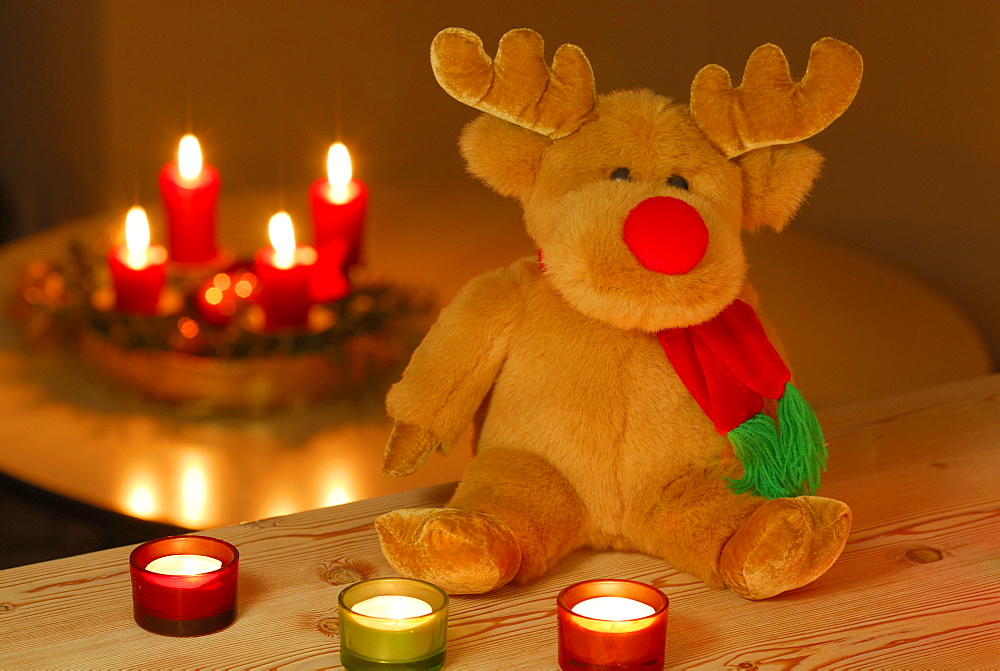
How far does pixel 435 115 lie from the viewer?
304 centimetres

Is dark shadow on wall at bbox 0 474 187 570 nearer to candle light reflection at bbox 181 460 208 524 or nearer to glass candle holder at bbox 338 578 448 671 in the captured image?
candle light reflection at bbox 181 460 208 524

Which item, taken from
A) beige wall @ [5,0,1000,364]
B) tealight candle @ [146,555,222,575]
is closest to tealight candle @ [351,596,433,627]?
tealight candle @ [146,555,222,575]

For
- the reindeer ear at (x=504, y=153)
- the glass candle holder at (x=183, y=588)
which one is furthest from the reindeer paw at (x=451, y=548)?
the reindeer ear at (x=504, y=153)

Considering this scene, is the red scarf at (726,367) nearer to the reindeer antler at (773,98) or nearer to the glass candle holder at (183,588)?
the reindeer antler at (773,98)

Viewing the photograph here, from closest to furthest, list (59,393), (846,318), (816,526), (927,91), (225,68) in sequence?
(816,526)
(59,393)
(846,318)
(927,91)
(225,68)

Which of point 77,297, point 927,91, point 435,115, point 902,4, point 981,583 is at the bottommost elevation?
point 981,583

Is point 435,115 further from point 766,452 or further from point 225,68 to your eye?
point 766,452

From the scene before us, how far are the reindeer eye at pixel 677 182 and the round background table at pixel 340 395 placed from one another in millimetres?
446

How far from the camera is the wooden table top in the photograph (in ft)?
2.42

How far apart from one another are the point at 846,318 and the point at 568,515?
3.06ft

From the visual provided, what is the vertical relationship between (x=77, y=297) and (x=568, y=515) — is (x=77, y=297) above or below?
above

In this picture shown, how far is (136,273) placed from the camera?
4.64 ft

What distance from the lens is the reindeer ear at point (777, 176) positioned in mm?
832

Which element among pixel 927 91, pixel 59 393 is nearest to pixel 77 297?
pixel 59 393
